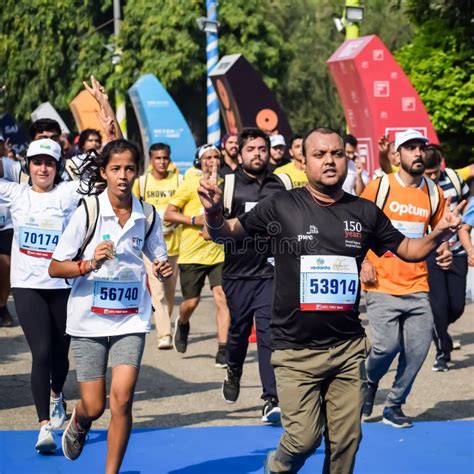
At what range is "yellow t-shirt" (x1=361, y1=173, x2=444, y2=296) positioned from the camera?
856 cm

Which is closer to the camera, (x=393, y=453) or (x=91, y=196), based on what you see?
(x=91, y=196)

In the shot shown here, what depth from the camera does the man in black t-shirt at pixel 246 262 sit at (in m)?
8.95

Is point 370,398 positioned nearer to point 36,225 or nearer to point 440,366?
point 440,366

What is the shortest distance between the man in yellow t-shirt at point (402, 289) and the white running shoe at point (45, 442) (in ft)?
7.69

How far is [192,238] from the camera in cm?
1199

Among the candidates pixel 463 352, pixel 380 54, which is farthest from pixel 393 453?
pixel 380 54

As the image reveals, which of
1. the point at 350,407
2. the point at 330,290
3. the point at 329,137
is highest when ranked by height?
the point at 329,137

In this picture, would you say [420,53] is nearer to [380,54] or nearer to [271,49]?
[380,54]

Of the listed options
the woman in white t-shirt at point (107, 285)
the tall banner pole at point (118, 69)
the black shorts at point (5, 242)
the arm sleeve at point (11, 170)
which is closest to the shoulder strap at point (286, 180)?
the arm sleeve at point (11, 170)

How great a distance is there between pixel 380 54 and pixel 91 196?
12.5 meters

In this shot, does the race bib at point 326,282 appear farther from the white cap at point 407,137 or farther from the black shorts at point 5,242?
the black shorts at point 5,242

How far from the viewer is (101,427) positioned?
8.66m

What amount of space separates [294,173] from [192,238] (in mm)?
1626

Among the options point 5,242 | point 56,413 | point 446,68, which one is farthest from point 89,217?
point 446,68
